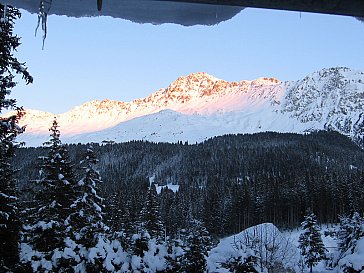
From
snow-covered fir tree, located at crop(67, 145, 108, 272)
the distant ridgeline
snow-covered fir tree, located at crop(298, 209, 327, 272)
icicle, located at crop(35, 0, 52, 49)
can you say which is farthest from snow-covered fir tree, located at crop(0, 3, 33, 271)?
snow-covered fir tree, located at crop(298, 209, 327, 272)

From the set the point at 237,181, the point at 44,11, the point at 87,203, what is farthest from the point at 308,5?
the point at 237,181

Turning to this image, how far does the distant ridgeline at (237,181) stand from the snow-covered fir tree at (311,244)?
10.9 meters

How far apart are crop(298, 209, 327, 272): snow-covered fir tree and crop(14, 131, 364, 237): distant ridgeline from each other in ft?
35.6

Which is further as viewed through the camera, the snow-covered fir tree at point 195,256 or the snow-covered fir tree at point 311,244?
the snow-covered fir tree at point 311,244

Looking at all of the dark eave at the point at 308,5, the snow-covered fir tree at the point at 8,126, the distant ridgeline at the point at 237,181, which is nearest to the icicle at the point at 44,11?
the dark eave at the point at 308,5

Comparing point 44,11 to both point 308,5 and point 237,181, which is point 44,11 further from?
point 237,181

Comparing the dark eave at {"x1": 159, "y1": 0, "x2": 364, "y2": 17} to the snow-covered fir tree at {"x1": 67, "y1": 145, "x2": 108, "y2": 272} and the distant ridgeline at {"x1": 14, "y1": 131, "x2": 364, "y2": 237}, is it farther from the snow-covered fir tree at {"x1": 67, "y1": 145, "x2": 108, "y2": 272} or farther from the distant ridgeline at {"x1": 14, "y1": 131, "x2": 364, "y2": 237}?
the distant ridgeline at {"x1": 14, "y1": 131, "x2": 364, "y2": 237}

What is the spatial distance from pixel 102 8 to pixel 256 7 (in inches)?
34.3

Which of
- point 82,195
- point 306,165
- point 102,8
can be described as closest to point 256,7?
point 102,8

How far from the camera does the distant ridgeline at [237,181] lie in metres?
71.4

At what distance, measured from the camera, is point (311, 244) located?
125ft

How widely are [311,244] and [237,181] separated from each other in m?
75.4

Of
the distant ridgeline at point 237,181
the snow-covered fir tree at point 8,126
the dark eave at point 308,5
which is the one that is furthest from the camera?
the distant ridgeline at point 237,181

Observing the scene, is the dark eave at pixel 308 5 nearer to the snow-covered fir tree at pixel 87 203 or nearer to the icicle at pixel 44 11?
the icicle at pixel 44 11
